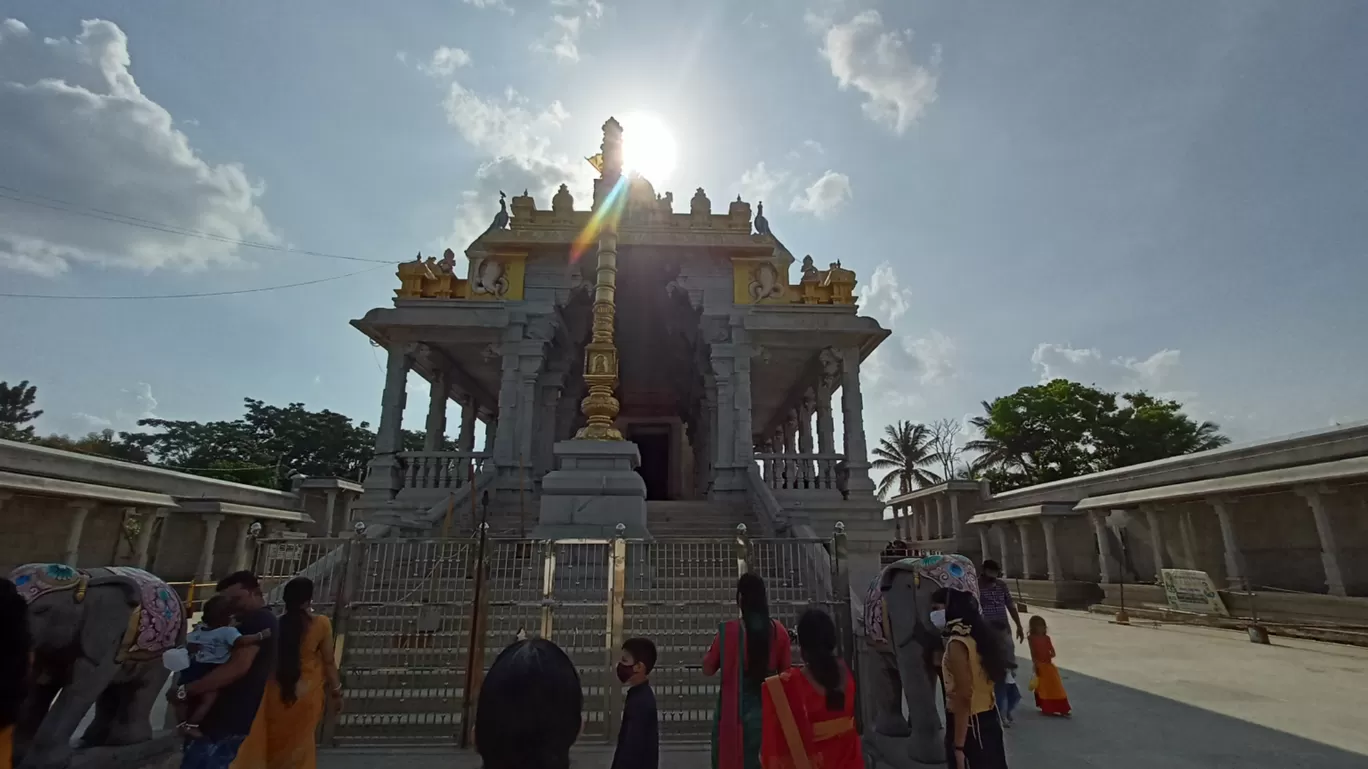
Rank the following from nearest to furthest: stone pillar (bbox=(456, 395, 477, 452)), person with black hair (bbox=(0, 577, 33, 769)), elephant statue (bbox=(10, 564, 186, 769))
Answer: person with black hair (bbox=(0, 577, 33, 769)) → elephant statue (bbox=(10, 564, 186, 769)) → stone pillar (bbox=(456, 395, 477, 452))

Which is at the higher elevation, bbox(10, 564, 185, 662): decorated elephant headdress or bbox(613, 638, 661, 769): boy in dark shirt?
bbox(10, 564, 185, 662): decorated elephant headdress

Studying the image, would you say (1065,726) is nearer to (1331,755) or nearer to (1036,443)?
(1331,755)

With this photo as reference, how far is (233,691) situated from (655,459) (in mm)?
17642

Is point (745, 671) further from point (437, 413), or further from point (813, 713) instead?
point (437, 413)

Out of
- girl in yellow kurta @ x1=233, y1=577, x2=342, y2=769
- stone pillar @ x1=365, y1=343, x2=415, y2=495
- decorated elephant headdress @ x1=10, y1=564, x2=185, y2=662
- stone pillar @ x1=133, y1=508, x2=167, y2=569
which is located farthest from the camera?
stone pillar @ x1=133, y1=508, x2=167, y2=569

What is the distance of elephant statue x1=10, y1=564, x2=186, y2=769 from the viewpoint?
3.69 meters

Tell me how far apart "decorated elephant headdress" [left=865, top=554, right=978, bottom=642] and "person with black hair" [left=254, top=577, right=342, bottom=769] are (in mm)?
3847

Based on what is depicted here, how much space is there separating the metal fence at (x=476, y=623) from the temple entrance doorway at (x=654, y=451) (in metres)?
13.9

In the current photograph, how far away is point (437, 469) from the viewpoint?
516 inches

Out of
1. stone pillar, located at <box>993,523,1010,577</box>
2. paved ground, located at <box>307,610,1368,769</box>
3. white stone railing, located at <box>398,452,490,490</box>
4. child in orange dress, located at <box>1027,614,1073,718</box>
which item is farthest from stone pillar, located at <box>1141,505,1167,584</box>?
white stone railing, located at <box>398,452,490,490</box>

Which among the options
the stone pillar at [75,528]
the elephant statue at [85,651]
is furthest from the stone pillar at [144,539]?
the elephant statue at [85,651]

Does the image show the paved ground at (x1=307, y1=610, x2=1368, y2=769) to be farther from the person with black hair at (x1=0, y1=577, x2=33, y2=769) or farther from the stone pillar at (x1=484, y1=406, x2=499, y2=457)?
the stone pillar at (x1=484, y1=406, x2=499, y2=457)

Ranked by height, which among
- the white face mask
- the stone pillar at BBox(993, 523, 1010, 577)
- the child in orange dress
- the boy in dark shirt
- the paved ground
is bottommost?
the paved ground

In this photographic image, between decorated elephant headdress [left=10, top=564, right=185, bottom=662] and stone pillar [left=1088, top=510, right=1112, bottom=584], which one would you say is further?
stone pillar [left=1088, top=510, right=1112, bottom=584]
